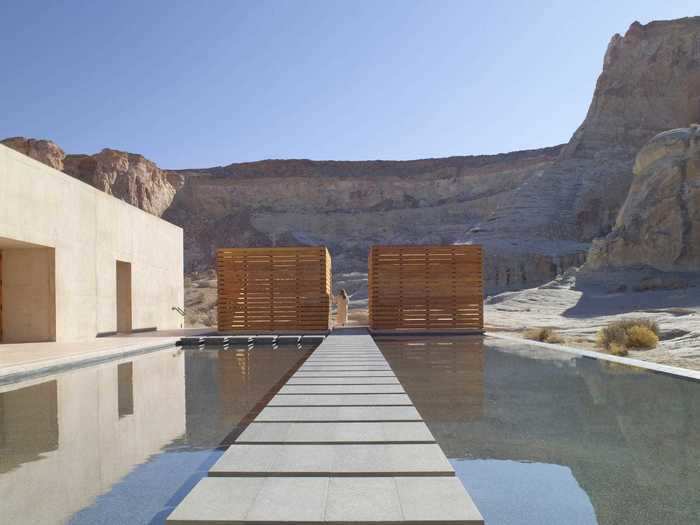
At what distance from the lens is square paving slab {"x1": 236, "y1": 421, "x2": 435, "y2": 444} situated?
2807mm

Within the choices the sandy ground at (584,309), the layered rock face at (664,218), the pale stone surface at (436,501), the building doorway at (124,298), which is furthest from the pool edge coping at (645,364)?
the layered rock face at (664,218)

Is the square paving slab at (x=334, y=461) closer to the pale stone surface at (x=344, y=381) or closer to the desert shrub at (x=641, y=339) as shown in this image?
the pale stone surface at (x=344, y=381)

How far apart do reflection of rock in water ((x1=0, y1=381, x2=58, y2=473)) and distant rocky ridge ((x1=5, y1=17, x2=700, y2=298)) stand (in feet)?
94.7

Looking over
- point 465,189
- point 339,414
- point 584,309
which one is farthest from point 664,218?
point 465,189

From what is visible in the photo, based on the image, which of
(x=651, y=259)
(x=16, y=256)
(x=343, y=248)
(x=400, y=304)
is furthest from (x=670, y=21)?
(x=16, y=256)

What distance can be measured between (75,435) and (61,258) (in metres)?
7.75

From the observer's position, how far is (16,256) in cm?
1000

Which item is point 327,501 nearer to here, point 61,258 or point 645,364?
point 645,364

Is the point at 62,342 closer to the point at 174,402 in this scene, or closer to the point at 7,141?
the point at 174,402

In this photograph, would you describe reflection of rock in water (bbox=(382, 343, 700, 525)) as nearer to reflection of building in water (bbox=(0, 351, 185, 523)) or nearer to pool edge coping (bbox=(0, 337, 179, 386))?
reflection of building in water (bbox=(0, 351, 185, 523))

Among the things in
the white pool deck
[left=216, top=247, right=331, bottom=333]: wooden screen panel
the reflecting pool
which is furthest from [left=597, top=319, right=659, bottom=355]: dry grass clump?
the white pool deck

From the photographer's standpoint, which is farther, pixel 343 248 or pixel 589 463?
pixel 343 248

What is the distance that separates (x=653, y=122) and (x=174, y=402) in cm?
4531

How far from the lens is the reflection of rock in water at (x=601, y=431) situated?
7.84ft
